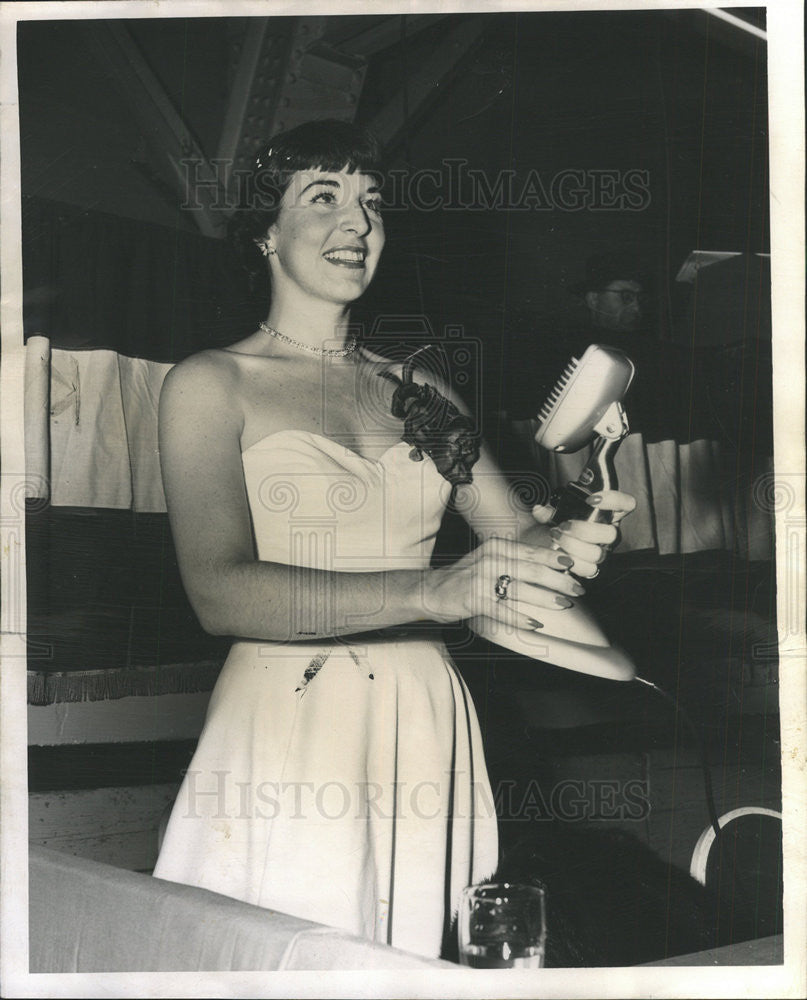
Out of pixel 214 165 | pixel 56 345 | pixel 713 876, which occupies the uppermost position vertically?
pixel 214 165

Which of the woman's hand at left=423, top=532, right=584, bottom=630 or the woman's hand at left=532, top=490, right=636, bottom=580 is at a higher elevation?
the woman's hand at left=532, top=490, right=636, bottom=580

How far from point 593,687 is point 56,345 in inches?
34.0

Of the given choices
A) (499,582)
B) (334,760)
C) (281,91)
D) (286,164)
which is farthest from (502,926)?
(281,91)

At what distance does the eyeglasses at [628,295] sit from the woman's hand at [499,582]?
355 mm

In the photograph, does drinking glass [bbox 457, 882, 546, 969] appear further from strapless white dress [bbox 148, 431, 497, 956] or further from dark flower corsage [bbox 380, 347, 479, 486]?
dark flower corsage [bbox 380, 347, 479, 486]

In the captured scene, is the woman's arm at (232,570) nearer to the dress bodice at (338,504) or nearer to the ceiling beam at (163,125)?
the dress bodice at (338,504)

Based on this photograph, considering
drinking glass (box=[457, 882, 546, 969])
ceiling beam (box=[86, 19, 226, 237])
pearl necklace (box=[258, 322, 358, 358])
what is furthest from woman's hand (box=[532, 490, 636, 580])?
ceiling beam (box=[86, 19, 226, 237])

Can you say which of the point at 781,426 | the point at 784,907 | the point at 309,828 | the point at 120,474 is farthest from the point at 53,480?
the point at 784,907

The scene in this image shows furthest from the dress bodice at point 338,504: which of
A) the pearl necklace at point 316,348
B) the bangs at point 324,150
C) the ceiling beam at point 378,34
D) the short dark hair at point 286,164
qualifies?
the ceiling beam at point 378,34

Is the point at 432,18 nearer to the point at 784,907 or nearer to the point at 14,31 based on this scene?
the point at 14,31

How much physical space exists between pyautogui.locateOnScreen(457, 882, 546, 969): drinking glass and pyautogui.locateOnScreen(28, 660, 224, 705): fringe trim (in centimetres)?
45

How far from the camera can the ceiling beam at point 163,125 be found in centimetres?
127

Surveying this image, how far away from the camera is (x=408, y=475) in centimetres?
127

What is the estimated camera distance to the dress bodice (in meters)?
1.24
